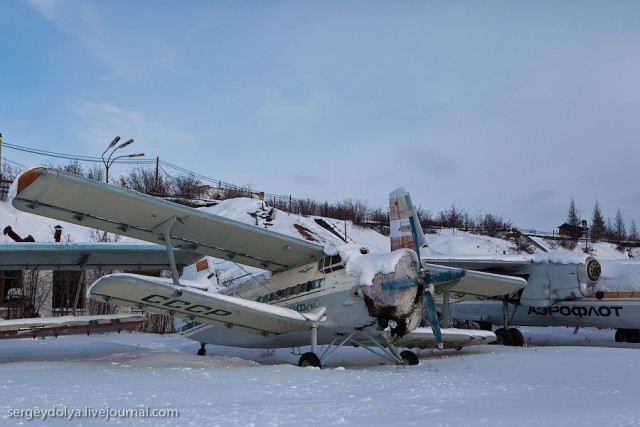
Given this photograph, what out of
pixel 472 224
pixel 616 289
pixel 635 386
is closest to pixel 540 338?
pixel 616 289

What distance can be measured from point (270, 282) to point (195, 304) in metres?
2.62

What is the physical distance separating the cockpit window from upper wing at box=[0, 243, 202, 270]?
4.20 m

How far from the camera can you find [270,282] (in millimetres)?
11836

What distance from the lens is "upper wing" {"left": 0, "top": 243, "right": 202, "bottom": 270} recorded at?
12578mm

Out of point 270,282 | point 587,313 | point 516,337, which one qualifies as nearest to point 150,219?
point 270,282

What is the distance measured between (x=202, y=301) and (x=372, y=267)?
114 inches

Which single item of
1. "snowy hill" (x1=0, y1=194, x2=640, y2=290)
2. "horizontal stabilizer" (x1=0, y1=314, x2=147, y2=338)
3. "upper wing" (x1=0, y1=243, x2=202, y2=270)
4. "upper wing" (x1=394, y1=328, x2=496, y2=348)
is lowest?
"upper wing" (x1=394, y1=328, x2=496, y2=348)

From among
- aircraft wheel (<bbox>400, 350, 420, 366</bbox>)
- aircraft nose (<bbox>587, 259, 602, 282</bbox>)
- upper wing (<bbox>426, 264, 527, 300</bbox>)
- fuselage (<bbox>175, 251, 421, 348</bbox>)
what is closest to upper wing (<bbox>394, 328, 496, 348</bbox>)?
aircraft wheel (<bbox>400, 350, 420, 366</bbox>)

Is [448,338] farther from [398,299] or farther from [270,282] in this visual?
[270,282]

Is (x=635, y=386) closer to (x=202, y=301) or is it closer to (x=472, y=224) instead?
(x=202, y=301)

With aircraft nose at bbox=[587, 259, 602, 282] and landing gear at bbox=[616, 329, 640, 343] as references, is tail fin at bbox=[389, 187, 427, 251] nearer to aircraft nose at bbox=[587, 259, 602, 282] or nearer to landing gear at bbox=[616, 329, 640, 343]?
aircraft nose at bbox=[587, 259, 602, 282]

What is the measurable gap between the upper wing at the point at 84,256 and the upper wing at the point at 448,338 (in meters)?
5.50

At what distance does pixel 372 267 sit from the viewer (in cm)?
975

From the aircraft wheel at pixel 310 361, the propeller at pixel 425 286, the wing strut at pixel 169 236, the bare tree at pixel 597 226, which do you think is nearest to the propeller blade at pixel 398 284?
the propeller at pixel 425 286
